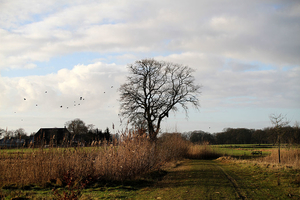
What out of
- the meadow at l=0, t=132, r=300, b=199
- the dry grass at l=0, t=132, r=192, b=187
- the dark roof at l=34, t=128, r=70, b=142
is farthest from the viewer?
the dark roof at l=34, t=128, r=70, b=142

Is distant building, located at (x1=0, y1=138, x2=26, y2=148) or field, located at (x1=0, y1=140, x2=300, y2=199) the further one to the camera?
distant building, located at (x1=0, y1=138, x2=26, y2=148)

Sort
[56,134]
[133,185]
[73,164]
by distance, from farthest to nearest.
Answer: [56,134], [73,164], [133,185]

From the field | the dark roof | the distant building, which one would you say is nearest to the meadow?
the field

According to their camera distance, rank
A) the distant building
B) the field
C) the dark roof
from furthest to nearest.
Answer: the dark roof, the distant building, the field

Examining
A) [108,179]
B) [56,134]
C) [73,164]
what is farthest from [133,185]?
[56,134]

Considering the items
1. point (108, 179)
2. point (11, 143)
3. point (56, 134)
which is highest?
point (56, 134)

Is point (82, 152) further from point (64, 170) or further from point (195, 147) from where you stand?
point (195, 147)

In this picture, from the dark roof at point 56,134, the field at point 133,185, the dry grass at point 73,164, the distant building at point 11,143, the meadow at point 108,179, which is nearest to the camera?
the field at point 133,185

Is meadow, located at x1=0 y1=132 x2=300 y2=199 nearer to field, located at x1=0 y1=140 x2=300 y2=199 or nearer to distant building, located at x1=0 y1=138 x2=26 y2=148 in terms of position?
field, located at x1=0 y1=140 x2=300 y2=199

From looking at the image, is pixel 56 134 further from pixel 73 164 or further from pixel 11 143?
pixel 73 164

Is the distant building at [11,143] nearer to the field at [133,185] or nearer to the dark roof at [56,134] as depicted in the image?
the field at [133,185]

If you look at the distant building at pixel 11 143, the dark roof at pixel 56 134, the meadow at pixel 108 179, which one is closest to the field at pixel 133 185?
the meadow at pixel 108 179

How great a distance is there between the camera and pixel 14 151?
9.55 m

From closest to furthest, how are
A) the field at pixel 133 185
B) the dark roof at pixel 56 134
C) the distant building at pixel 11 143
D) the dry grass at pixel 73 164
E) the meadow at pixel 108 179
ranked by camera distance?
the field at pixel 133 185 < the meadow at pixel 108 179 < the dry grass at pixel 73 164 < the distant building at pixel 11 143 < the dark roof at pixel 56 134
